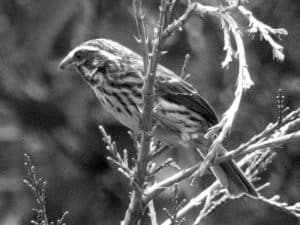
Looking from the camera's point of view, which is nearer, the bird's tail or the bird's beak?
the bird's tail

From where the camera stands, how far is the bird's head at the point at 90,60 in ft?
14.9

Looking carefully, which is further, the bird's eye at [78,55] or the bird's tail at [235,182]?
the bird's eye at [78,55]

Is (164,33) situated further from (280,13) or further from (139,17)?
(280,13)

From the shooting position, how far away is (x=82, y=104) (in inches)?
281

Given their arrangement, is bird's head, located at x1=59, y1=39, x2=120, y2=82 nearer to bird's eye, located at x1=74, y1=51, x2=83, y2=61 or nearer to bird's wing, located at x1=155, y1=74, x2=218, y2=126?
bird's eye, located at x1=74, y1=51, x2=83, y2=61

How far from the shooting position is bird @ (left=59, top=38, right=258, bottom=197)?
4320 mm

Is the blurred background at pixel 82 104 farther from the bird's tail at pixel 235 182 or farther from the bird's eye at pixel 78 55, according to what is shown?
the bird's tail at pixel 235 182

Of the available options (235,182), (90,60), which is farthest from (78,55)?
(235,182)

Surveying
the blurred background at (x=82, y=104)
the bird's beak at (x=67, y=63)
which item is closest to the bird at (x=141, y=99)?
the bird's beak at (x=67, y=63)

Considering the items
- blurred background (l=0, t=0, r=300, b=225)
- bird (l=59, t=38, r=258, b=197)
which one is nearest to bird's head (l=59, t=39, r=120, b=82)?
bird (l=59, t=38, r=258, b=197)

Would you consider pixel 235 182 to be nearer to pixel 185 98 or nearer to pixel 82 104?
pixel 185 98

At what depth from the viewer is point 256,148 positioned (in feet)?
11.0

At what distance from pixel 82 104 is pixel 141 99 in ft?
9.29

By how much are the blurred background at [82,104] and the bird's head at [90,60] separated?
187 cm
